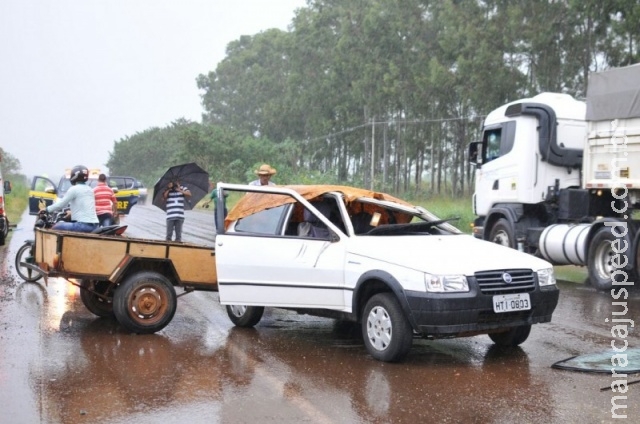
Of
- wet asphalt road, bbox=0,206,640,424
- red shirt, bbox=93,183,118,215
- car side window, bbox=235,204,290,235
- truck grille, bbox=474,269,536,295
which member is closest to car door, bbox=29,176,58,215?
red shirt, bbox=93,183,118,215

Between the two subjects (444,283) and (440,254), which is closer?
(444,283)

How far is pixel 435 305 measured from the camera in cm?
625

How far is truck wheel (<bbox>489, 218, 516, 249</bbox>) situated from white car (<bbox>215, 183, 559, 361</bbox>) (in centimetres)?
616

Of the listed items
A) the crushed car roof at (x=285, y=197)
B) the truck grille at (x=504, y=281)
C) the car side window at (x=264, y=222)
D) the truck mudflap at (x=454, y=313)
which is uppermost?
the crushed car roof at (x=285, y=197)

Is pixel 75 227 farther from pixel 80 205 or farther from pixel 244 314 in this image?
pixel 244 314

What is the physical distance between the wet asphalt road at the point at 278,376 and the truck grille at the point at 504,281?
69 cm

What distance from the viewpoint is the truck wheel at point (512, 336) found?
7160 mm

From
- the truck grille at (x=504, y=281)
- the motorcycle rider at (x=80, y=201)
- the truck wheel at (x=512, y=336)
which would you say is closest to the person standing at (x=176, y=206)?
the motorcycle rider at (x=80, y=201)

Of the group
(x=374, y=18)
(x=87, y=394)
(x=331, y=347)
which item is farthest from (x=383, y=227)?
(x=374, y=18)

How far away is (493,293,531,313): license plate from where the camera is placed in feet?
21.1

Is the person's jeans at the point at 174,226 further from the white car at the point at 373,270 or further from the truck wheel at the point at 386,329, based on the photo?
the truck wheel at the point at 386,329

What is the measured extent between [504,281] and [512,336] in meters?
0.97

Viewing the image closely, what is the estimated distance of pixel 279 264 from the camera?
24.3 ft

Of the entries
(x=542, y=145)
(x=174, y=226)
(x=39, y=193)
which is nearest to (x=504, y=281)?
(x=542, y=145)
